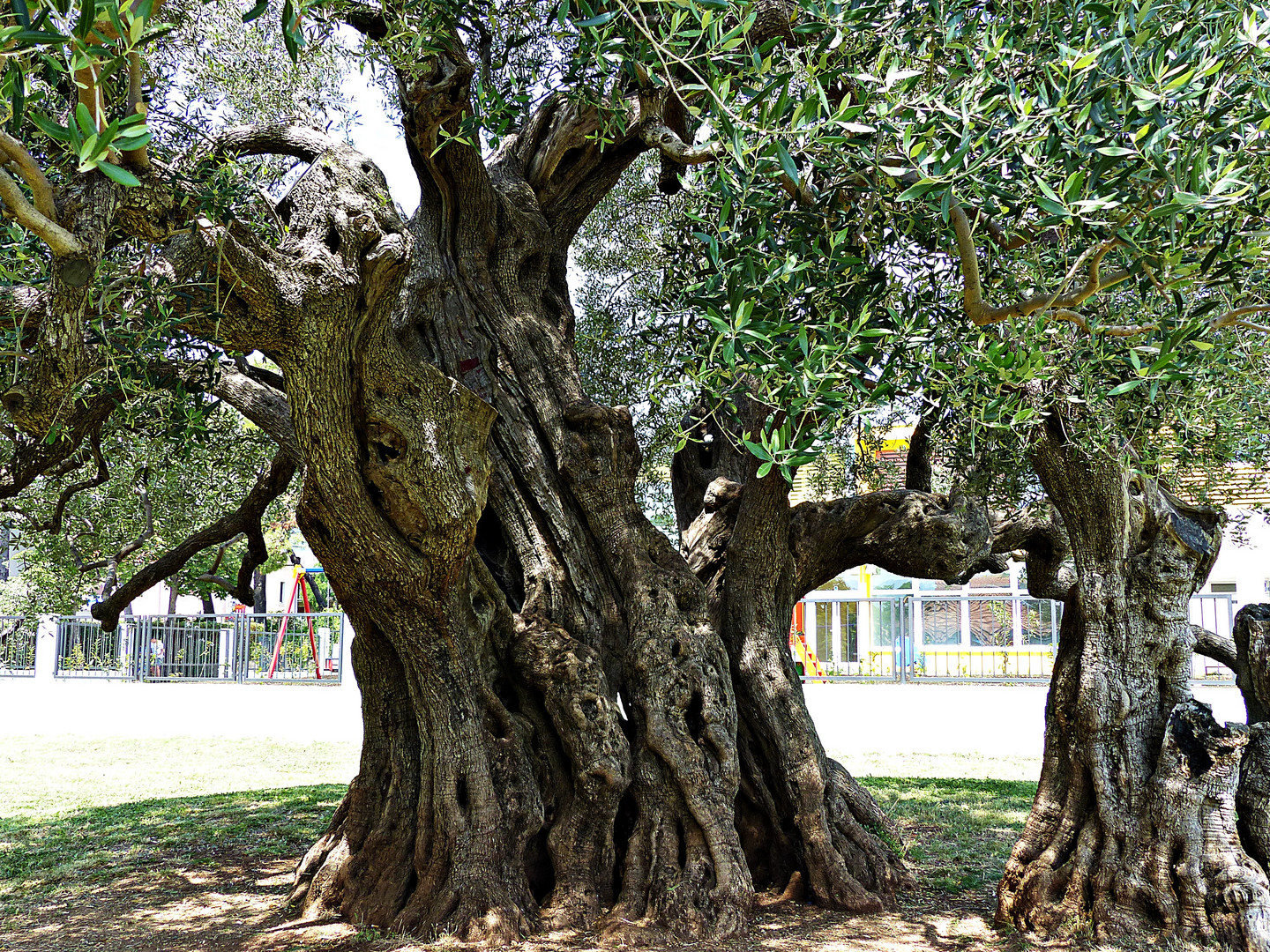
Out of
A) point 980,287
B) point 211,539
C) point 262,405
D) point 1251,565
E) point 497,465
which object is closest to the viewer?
point 980,287

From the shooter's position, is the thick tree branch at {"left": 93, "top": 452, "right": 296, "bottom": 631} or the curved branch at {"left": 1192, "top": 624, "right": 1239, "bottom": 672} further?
the thick tree branch at {"left": 93, "top": 452, "right": 296, "bottom": 631}

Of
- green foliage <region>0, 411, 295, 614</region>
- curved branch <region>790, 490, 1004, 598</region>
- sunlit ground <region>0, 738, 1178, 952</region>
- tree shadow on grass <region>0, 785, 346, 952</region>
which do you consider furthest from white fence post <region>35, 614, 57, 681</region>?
curved branch <region>790, 490, 1004, 598</region>

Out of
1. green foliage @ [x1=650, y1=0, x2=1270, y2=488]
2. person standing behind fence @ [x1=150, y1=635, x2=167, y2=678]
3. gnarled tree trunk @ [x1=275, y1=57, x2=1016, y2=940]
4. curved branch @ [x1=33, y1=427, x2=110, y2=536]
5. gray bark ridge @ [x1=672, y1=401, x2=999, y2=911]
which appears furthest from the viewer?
person standing behind fence @ [x1=150, y1=635, x2=167, y2=678]

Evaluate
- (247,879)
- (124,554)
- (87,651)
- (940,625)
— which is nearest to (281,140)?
(124,554)

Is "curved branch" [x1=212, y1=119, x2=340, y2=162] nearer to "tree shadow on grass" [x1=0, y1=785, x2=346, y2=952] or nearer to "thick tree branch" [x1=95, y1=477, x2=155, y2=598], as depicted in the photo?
"thick tree branch" [x1=95, y1=477, x2=155, y2=598]

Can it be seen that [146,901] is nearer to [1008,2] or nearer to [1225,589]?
[1008,2]

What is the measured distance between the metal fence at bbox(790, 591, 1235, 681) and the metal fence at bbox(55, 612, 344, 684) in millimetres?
11926

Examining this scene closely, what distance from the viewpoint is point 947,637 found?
21.7 meters

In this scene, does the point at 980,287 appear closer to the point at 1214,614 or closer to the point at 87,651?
the point at 1214,614

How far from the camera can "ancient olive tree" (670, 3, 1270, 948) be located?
155 inches

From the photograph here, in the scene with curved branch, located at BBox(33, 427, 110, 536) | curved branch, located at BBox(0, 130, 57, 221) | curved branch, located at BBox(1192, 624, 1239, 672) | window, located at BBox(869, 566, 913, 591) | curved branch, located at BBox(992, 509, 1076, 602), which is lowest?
curved branch, located at BBox(1192, 624, 1239, 672)

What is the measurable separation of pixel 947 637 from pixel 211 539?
1734 cm

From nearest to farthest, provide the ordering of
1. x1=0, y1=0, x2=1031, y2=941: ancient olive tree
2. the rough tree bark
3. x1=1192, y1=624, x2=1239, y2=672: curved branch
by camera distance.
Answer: x1=0, y1=0, x2=1031, y2=941: ancient olive tree → the rough tree bark → x1=1192, y1=624, x2=1239, y2=672: curved branch

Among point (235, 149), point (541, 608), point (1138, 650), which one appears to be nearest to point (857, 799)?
point (1138, 650)
